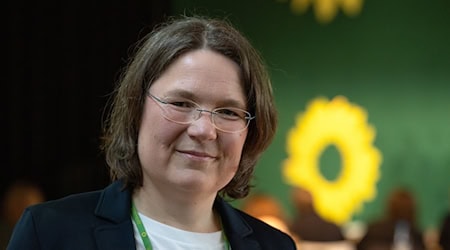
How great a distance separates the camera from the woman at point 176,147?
1.59 m

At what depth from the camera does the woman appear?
5.23 ft

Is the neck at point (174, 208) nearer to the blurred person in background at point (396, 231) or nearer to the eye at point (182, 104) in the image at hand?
the eye at point (182, 104)

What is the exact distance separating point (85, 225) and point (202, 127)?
281 millimetres

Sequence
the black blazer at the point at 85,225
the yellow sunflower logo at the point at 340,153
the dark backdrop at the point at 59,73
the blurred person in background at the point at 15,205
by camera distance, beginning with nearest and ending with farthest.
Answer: the black blazer at the point at 85,225, the blurred person in background at the point at 15,205, the dark backdrop at the point at 59,73, the yellow sunflower logo at the point at 340,153

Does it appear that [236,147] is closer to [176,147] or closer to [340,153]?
[176,147]

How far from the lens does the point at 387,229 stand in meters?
5.61

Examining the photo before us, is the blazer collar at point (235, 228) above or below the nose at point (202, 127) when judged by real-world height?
below

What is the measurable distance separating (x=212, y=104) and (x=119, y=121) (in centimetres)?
26

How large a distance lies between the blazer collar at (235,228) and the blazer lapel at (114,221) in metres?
0.21

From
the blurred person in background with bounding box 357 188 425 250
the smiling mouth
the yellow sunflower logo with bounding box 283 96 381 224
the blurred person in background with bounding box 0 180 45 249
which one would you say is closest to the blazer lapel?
the smiling mouth

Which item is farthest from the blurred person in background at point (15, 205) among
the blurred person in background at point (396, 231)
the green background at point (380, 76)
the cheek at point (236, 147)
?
the cheek at point (236, 147)

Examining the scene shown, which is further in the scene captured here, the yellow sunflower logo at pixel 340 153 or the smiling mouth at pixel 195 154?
the yellow sunflower logo at pixel 340 153

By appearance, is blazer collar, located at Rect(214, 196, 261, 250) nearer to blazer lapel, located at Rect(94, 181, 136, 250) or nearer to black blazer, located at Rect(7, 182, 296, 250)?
black blazer, located at Rect(7, 182, 296, 250)

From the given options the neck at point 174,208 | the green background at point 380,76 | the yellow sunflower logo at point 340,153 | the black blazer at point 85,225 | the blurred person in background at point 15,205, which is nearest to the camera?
the black blazer at point 85,225
